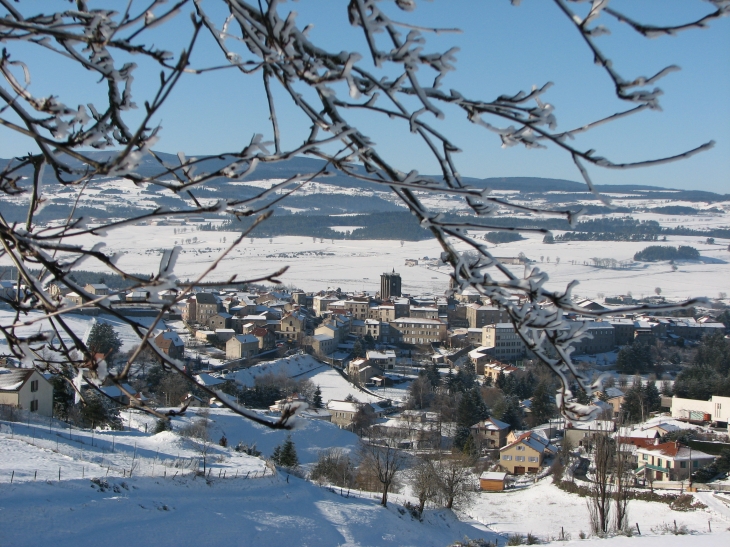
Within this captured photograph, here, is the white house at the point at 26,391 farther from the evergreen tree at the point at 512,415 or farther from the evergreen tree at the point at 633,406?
the evergreen tree at the point at 633,406

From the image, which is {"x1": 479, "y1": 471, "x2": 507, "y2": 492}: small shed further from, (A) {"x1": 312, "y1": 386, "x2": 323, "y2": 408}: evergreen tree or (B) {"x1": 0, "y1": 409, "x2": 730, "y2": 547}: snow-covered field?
(A) {"x1": 312, "y1": 386, "x2": 323, "y2": 408}: evergreen tree

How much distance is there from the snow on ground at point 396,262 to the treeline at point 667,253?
943mm

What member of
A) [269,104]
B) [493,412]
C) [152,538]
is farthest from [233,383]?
[269,104]

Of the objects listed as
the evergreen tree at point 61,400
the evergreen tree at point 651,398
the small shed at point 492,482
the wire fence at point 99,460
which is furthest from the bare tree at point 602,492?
the evergreen tree at point 651,398

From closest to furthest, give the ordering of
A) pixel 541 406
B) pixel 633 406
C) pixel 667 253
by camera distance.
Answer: pixel 633 406 → pixel 541 406 → pixel 667 253

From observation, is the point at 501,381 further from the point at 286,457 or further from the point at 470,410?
the point at 286,457

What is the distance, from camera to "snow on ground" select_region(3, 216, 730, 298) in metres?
38.7

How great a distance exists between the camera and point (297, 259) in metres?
52.8

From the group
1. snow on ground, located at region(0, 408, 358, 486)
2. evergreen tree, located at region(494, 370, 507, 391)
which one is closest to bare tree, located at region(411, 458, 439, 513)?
snow on ground, located at region(0, 408, 358, 486)

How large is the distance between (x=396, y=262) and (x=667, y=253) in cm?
2127

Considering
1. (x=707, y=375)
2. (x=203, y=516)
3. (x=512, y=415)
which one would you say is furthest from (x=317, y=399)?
(x=203, y=516)

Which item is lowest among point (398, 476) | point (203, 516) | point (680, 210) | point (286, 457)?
point (398, 476)

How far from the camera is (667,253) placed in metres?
53.0

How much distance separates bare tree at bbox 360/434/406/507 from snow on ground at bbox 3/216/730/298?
19.2 m
